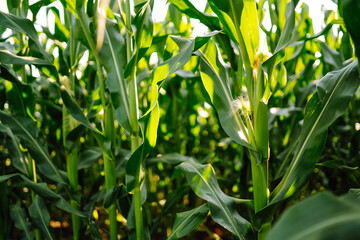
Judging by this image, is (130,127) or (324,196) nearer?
(324,196)

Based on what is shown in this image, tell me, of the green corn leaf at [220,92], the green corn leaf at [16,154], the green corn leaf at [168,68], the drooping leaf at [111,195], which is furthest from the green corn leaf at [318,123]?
the green corn leaf at [16,154]

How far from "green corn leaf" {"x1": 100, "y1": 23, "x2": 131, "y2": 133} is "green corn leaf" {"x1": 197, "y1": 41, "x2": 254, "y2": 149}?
1.08 feet

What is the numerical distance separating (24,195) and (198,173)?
140 centimetres

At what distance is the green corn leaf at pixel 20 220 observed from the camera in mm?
1410

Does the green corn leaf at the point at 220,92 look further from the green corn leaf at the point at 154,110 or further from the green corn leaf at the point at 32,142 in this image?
the green corn leaf at the point at 32,142

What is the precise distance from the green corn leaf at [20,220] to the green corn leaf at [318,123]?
1.15 meters

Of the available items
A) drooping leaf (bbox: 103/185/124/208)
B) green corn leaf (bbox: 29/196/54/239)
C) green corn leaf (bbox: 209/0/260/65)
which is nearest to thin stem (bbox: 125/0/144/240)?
drooping leaf (bbox: 103/185/124/208)

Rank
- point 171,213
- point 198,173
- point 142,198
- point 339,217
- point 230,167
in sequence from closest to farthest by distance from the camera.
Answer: point 339,217 < point 198,173 < point 142,198 < point 171,213 < point 230,167

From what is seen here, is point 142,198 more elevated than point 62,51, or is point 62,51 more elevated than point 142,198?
point 62,51

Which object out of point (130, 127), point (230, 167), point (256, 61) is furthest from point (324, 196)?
point (230, 167)

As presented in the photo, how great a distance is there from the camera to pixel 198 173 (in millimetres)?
1083

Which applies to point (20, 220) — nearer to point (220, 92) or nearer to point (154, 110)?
point (154, 110)

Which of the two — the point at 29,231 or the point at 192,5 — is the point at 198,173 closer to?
the point at 192,5

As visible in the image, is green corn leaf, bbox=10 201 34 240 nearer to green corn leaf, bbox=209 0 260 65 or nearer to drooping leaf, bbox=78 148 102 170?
drooping leaf, bbox=78 148 102 170
